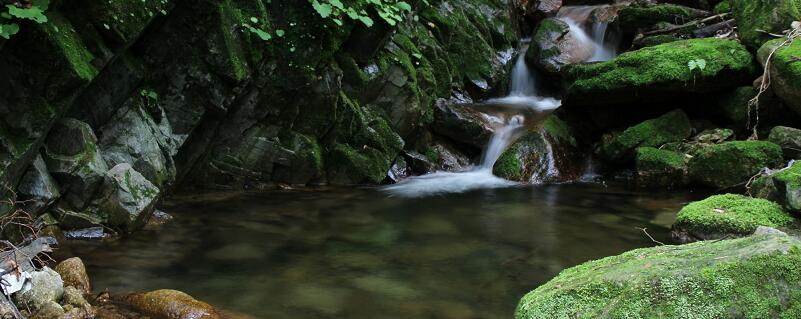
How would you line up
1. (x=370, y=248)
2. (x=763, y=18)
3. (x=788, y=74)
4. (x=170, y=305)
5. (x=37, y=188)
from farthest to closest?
(x=763, y=18) → (x=788, y=74) → (x=370, y=248) → (x=37, y=188) → (x=170, y=305)

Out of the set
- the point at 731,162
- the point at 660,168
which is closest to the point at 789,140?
the point at 731,162

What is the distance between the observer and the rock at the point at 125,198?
244 inches

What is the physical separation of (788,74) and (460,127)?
214 inches

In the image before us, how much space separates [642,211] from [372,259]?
14.1 feet

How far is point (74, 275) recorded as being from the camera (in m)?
4.66

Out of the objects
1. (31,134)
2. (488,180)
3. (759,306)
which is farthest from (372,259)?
(488,180)

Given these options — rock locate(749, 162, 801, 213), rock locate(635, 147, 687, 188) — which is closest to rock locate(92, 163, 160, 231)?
rock locate(749, 162, 801, 213)

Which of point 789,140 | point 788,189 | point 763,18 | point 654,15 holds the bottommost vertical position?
point 788,189

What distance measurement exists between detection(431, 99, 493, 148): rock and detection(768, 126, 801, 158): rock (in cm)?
483

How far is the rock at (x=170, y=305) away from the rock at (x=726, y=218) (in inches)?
187

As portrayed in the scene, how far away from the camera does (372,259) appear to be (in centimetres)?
605

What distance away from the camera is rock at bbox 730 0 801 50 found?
980 cm

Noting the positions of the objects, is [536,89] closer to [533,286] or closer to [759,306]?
[533,286]

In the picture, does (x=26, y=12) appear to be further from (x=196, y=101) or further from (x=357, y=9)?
(x=357, y=9)
